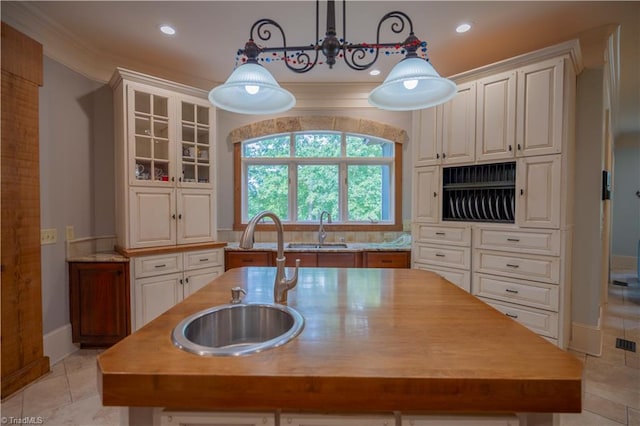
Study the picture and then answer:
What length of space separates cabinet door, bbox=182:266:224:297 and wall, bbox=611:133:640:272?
25.8 feet

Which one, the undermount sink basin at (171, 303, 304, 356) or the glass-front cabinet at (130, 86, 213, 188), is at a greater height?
the glass-front cabinet at (130, 86, 213, 188)

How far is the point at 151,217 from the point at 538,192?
3538mm

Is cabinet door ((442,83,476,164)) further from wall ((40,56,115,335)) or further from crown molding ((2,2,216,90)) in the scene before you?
wall ((40,56,115,335))

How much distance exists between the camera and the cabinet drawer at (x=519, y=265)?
240 centimetres

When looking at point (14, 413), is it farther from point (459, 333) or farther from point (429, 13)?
point (429, 13)

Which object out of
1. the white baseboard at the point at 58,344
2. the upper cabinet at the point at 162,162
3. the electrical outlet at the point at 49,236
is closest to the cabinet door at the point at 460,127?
the upper cabinet at the point at 162,162

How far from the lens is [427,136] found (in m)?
3.07

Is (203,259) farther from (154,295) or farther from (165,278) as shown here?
(154,295)

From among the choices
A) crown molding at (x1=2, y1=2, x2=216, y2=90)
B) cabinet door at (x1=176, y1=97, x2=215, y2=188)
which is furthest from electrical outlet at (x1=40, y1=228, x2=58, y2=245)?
crown molding at (x1=2, y1=2, x2=216, y2=90)

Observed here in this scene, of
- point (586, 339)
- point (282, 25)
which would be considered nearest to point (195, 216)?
point (282, 25)

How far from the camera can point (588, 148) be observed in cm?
262

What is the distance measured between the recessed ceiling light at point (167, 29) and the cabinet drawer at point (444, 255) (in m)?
3.13

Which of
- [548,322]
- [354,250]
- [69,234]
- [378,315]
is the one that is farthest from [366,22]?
[69,234]

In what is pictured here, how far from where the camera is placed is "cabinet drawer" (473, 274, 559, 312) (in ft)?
7.90
